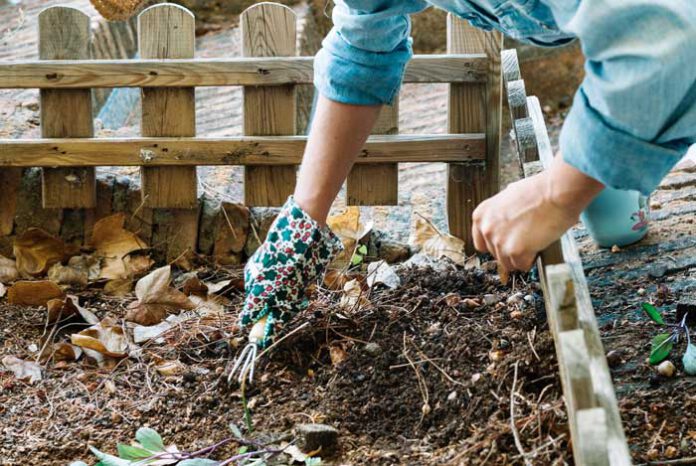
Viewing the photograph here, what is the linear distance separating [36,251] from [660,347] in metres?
2.09

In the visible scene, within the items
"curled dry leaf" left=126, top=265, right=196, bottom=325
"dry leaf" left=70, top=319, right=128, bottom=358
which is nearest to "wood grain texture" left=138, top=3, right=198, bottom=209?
"curled dry leaf" left=126, top=265, right=196, bottom=325

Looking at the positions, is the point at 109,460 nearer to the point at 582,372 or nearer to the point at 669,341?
the point at 582,372

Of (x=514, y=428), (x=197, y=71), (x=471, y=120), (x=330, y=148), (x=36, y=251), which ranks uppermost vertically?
(x=197, y=71)

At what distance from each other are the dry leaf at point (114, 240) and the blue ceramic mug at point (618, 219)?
4.97ft

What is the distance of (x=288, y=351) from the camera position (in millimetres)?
2430

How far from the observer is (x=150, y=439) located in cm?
212

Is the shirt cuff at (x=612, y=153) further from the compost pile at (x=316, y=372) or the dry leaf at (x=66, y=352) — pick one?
Result: the dry leaf at (x=66, y=352)

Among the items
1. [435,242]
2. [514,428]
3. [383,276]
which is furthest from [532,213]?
[435,242]

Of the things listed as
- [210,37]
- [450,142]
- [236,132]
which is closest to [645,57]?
[450,142]

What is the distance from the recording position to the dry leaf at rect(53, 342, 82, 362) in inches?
109

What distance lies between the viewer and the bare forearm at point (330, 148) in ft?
6.92

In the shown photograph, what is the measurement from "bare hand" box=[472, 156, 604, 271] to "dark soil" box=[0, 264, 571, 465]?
38cm

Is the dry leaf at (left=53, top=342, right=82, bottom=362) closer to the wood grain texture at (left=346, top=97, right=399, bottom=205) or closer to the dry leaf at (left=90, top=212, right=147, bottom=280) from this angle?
the dry leaf at (left=90, top=212, right=147, bottom=280)

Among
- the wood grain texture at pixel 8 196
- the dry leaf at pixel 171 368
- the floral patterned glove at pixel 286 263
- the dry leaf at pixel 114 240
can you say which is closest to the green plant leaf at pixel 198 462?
the floral patterned glove at pixel 286 263
